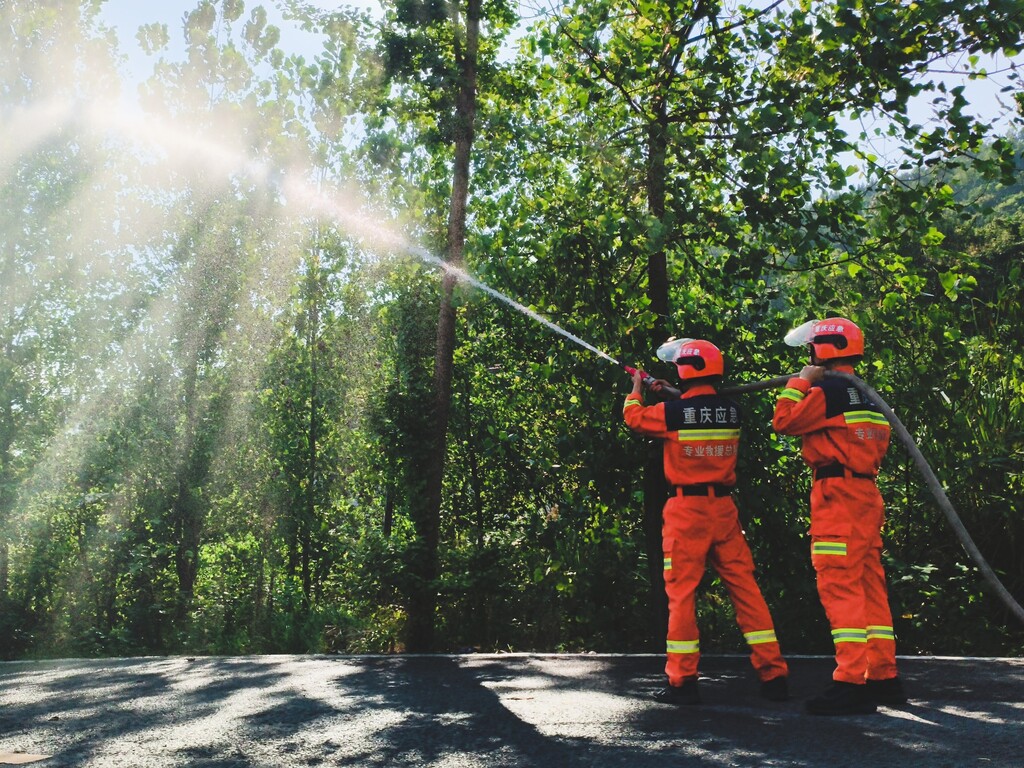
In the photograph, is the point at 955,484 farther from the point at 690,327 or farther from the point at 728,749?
the point at 728,749

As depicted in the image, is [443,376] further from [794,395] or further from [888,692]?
[888,692]

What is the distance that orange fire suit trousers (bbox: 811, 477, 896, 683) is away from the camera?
4902mm

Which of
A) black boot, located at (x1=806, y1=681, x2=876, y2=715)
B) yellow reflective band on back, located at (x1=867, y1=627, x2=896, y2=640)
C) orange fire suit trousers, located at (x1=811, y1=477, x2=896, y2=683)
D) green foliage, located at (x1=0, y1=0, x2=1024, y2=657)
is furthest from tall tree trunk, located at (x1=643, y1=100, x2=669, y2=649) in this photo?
black boot, located at (x1=806, y1=681, x2=876, y2=715)

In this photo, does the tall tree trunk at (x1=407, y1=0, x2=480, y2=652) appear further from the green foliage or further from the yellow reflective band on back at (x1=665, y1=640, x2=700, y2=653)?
the yellow reflective band on back at (x1=665, y1=640, x2=700, y2=653)

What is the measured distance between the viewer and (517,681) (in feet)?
20.3

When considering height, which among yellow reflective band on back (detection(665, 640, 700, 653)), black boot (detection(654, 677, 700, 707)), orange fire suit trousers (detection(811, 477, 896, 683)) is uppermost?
orange fire suit trousers (detection(811, 477, 896, 683))

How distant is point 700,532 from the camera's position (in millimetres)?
5422

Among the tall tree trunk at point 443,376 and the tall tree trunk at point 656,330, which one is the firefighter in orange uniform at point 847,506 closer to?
the tall tree trunk at point 656,330

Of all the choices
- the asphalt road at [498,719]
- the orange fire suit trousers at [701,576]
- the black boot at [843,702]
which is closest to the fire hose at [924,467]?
the asphalt road at [498,719]

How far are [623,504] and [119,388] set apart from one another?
12.5 m

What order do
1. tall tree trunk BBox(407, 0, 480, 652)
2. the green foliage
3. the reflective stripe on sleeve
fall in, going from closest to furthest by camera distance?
the reflective stripe on sleeve < the green foliage < tall tree trunk BBox(407, 0, 480, 652)

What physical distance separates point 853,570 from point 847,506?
342 mm

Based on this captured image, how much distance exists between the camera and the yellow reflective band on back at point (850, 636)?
4.84 metres

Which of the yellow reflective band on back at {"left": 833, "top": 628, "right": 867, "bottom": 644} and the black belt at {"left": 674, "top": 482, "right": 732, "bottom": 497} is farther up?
the black belt at {"left": 674, "top": 482, "right": 732, "bottom": 497}
